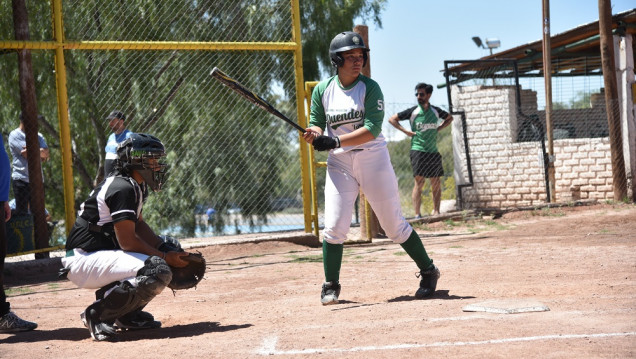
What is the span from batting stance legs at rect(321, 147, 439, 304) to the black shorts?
6.68 metres

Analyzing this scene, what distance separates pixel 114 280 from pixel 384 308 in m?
1.91

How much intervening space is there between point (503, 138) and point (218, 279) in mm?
→ 9212

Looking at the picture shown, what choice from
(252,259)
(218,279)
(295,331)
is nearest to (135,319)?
(295,331)

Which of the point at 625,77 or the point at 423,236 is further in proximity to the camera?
the point at 625,77

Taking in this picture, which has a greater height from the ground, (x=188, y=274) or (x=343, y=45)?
(x=343, y=45)

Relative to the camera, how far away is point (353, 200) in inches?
231

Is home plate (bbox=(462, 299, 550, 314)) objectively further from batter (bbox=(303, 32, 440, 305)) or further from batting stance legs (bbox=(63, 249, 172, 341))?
batting stance legs (bbox=(63, 249, 172, 341))

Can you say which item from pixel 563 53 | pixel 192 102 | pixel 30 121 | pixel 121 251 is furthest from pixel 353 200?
pixel 563 53

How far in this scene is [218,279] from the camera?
7.95m

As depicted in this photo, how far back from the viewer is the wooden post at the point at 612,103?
1433 cm

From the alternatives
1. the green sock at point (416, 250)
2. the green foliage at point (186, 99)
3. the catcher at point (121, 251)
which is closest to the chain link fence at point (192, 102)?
the green foliage at point (186, 99)

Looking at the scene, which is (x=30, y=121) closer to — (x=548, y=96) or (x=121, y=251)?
(x=121, y=251)

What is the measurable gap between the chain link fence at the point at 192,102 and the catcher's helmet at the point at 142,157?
31.6 ft

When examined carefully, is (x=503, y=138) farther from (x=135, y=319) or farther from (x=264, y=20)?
(x=135, y=319)
